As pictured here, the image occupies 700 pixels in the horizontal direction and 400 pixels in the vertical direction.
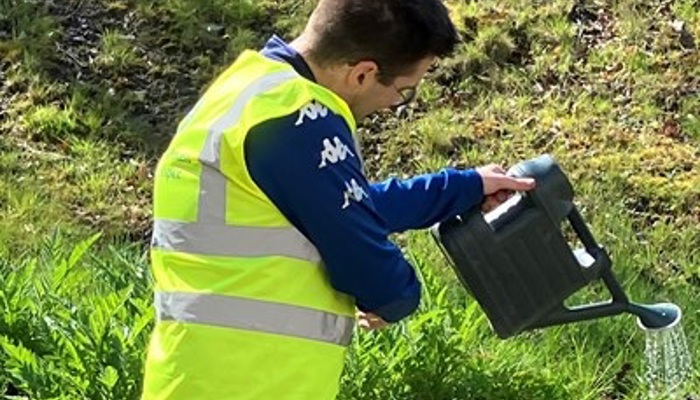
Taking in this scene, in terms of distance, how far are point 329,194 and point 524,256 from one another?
1.84 feet

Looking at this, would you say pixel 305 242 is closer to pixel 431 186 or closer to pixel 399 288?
pixel 399 288

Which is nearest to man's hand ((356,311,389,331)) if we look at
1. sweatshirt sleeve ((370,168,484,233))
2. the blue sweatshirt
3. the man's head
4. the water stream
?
the blue sweatshirt

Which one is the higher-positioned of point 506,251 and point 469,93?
point 506,251

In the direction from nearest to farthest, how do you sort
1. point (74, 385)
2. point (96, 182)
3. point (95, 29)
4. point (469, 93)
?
1. point (74, 385)
2. point (96, 182)
3. point (469, 93)
4. point (95, 29)

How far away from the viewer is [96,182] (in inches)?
200

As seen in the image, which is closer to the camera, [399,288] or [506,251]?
[399,288]

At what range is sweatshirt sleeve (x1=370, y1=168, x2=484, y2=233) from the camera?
2572 millimetres

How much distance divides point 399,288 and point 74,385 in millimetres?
1085

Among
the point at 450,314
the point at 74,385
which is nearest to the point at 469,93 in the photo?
the point at 450,314

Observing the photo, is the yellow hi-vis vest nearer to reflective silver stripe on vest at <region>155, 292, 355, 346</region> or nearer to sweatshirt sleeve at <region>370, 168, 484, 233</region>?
reflective silver stripe on vest at <region>155, 292, 355, 346</region>

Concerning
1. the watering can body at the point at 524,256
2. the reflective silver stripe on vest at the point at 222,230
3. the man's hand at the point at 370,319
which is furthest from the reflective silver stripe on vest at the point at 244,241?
the watering can body at the point at 524,256

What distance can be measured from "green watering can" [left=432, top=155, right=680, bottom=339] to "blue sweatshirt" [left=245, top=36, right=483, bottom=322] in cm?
22

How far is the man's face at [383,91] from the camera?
7.83 feet

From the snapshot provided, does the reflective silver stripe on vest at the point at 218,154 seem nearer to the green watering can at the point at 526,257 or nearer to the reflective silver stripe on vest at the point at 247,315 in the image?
the reflective silver stripe on vest at the point at 247,315
